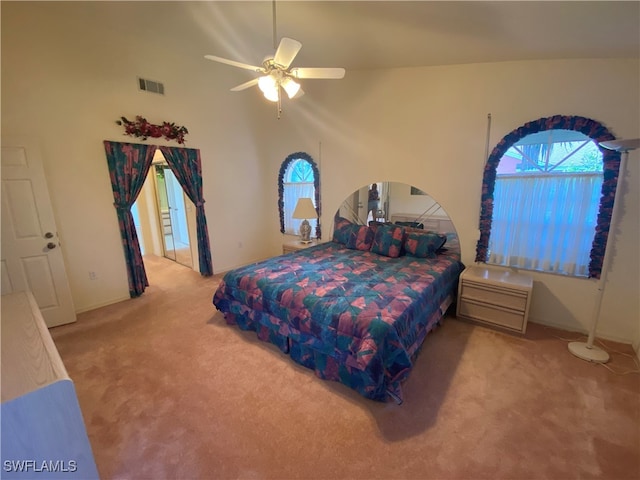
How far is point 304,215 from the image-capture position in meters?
4.29

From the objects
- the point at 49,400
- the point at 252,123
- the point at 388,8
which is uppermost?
the point at 388,8

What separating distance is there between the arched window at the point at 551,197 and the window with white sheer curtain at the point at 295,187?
257 centimetres

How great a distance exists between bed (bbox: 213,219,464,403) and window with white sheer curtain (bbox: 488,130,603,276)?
2.08ft

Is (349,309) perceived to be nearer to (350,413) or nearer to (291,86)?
(350,413)

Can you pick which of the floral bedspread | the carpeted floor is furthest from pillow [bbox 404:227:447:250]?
the carpeted floor

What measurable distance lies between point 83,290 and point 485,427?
4227 millimetres

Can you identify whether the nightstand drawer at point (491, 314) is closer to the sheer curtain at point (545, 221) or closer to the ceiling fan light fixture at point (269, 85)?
the sheer curtain at point (545, 221)

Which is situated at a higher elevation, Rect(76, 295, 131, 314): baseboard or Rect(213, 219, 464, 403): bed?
Rect(213, 219, 464, 403): bed

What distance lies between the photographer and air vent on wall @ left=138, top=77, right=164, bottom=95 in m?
3.54

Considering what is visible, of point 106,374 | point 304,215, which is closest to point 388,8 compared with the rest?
point 304,215

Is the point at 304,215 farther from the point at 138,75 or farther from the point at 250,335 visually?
the point at 138,75

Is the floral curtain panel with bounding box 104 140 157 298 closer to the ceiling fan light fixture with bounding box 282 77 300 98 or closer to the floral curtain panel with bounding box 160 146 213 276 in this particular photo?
the floral curtain panel with bounding box 160 146 213 276

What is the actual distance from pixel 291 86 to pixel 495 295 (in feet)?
8.96

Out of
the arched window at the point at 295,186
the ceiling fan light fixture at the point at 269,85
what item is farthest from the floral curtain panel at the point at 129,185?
the ceiling fan light fixture at the point at 269,85
